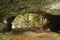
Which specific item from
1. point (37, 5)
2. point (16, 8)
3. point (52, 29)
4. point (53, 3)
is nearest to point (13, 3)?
point (16, 8)

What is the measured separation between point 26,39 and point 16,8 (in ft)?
4.63

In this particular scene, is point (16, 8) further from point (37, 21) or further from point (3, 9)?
point (37, 21)

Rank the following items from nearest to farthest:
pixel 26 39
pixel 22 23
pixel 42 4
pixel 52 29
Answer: pixel 26 39, pixel 42 4, pixel 52 29, pixel 22 23

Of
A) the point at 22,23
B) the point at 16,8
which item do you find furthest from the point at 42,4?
the point at 22,23

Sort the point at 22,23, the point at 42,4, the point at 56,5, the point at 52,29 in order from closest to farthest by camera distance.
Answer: the point at 42,4 → the point at 56,5 → the point at 52,29 → the point at 22,23

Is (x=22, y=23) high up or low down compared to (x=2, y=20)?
down

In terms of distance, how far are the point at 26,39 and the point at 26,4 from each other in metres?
1.48

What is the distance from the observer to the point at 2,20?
1278 cm

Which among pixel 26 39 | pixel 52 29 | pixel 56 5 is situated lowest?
pixel 52 29

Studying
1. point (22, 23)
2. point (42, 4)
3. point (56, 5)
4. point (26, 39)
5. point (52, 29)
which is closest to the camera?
point (26, 39)

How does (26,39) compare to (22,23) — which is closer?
(26,39)

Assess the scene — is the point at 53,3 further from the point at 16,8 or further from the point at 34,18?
the point at 34,18

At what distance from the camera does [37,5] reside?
38.8ft

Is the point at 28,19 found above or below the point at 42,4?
below
